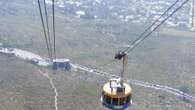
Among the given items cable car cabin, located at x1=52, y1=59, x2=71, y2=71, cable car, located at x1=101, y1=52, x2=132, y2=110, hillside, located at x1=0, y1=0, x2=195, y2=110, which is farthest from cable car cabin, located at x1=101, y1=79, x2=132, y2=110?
cable car cabin, located at x1=52, y1=59, x2=71, y2=71

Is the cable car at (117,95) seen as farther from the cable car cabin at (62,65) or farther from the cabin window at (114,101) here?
the cable car cabin at (62,65)

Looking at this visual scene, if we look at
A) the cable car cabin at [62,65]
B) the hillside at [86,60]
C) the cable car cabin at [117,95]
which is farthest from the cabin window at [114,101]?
the cable car cabin at [62,65]

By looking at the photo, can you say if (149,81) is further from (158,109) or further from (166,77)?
(158,109)

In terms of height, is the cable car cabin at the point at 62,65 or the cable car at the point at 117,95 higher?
the cable car at the point at 117,95

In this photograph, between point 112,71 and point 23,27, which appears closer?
point 112,71

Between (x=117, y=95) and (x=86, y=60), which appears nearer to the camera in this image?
(x=117, y=95)

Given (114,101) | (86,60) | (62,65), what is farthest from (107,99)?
(86,60)

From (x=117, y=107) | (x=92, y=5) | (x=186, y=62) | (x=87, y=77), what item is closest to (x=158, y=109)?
(x=87, y=77)

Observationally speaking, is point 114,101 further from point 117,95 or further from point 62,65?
point 62,65
